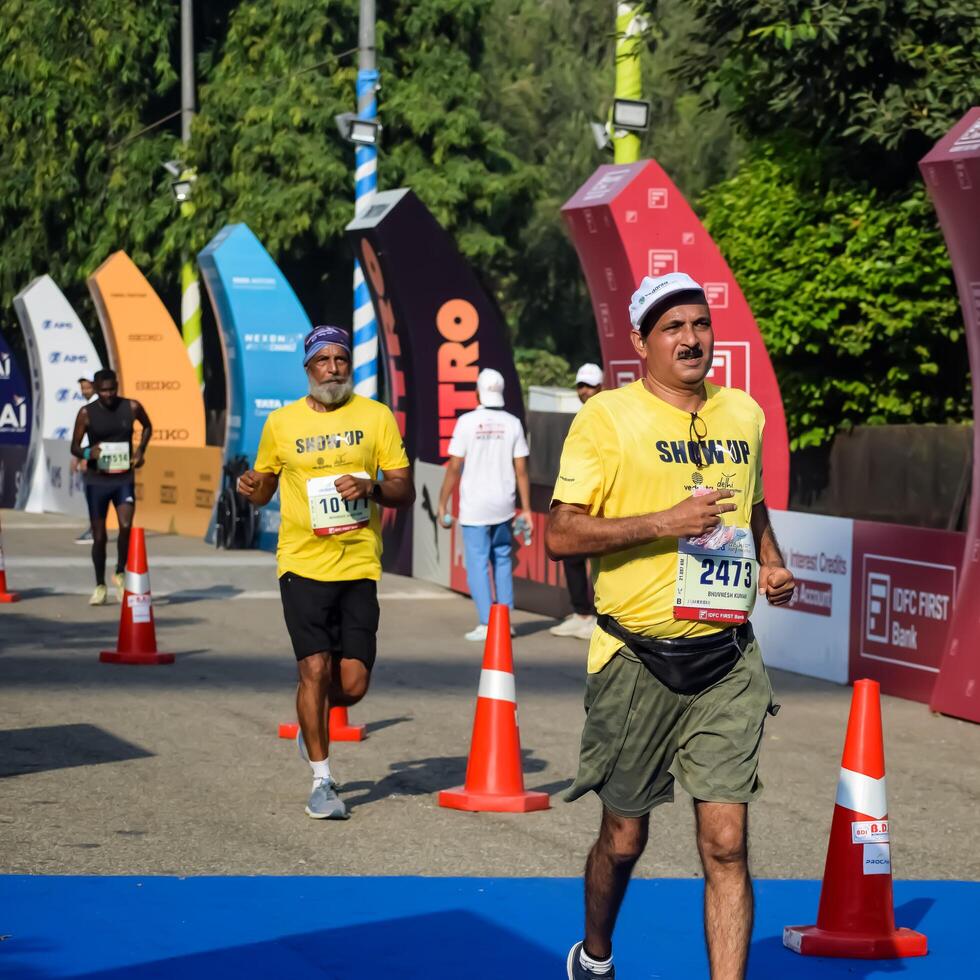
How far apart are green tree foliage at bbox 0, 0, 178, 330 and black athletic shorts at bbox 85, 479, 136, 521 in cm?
2236

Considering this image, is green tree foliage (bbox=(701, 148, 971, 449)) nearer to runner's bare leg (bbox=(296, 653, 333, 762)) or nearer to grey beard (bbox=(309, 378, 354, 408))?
grey beard (bbox=(309, 378, 354, 408))

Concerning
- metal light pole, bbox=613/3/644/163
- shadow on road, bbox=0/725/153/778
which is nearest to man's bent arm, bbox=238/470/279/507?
shadow on road, bbox=0/725/153/778

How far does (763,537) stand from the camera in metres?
5.45

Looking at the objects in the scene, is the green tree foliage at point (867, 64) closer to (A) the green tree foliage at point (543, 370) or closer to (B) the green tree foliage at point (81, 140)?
(B) the green tree foliage at point (81, 140)

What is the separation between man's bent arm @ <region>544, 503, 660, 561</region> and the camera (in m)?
5.00

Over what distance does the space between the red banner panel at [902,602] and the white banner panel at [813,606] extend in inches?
5.2

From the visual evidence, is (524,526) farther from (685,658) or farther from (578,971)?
(685,658)

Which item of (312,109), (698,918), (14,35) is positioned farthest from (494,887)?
(14,35)

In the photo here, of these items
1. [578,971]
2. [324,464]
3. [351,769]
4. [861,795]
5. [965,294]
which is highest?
[965,294]

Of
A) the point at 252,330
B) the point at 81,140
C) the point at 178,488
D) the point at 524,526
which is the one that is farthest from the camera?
the point at 81,140

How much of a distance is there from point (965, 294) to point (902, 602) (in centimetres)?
210

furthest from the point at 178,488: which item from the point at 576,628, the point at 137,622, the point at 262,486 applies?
the point at 262,486

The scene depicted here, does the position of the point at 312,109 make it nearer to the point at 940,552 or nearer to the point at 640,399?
the point at 940,552

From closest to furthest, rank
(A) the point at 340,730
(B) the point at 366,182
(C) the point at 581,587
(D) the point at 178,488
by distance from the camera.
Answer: (A) the point at 340,730
(C) the point at 581,587
(B) the point at 366,182
(D) the point at 178,488
